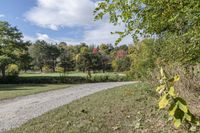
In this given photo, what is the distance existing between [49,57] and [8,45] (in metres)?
33.5

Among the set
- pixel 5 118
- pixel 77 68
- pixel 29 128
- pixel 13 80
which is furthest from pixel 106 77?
pixel 29 128

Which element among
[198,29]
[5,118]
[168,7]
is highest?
[168,7]

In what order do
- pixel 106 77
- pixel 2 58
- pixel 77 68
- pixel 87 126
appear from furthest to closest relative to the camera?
1. pixel 77 68
2. pixel 106 77
3. pixel 2 58
4. pixel 87 126

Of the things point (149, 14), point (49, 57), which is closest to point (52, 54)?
point (49, 57)

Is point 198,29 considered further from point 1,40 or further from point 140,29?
point 1,40

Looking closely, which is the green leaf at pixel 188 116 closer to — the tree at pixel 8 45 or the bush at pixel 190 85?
the bush at pixel 190 85

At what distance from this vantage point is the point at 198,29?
418 cm

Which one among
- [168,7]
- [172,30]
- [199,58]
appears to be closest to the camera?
[168,7]

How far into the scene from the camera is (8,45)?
4297 cm

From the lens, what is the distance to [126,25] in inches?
180

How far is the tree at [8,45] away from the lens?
4125 cm

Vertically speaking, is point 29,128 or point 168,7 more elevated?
point 168,7

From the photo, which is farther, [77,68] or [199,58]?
[77,68]

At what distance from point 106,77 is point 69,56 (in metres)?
27.5
